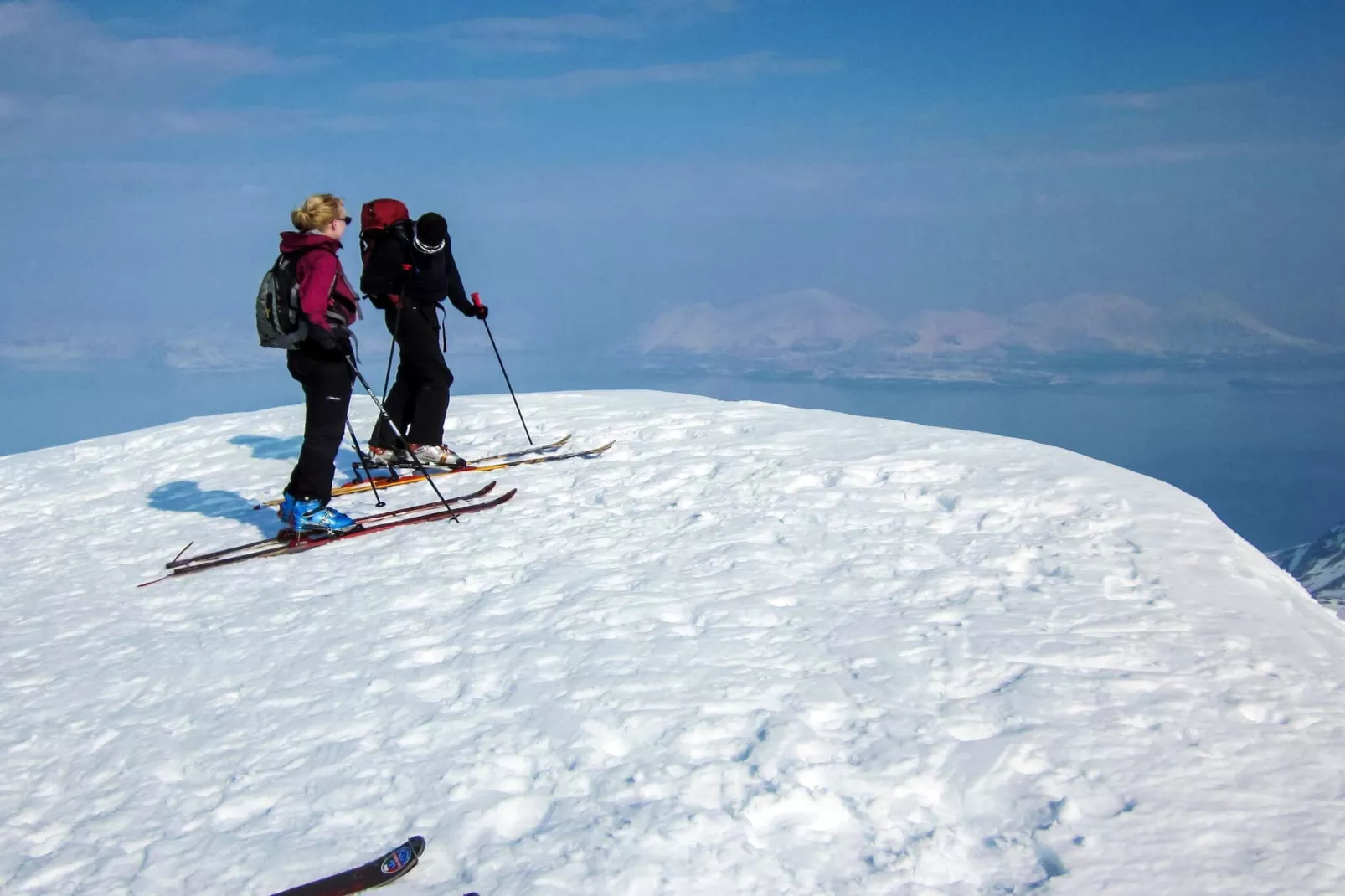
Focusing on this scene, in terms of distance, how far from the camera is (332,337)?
776 centimetres

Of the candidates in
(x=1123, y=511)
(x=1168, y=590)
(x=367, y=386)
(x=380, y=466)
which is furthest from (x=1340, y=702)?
(x=380, y=466)

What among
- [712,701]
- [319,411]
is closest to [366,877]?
[712,701]

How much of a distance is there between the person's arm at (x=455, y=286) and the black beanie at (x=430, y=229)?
4.7 inches

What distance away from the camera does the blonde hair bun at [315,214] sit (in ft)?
24.8

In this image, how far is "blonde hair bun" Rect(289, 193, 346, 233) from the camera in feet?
24.8

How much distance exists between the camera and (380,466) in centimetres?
1071

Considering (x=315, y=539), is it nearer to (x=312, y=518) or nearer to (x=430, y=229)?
(x=312, y=518)

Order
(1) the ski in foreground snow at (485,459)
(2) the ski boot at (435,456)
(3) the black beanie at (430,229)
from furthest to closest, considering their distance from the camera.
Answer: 1. (1) the ski in foreground snow at (485,459)
2. (2) the ski boot at (435,456)
3. (3) the black beanie at (430,229)

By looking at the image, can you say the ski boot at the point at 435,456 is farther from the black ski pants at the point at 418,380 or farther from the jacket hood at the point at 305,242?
the jacket hood at the point at 305,242

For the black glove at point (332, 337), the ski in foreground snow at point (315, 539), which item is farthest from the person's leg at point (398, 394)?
the black glove at point (332, 337)

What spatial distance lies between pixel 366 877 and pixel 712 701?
1.92 m

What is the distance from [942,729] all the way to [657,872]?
5.60 feet

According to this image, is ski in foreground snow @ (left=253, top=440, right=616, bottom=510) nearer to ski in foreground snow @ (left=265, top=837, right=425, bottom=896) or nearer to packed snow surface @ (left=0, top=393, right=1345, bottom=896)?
packed snow surface @ (left=0, top=393, right=1345, bottom=896)

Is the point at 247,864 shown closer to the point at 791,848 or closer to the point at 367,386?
the point at 791,848
